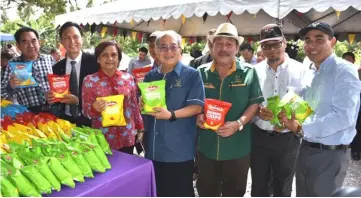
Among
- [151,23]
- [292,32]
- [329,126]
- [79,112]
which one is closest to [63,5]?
[151,23]

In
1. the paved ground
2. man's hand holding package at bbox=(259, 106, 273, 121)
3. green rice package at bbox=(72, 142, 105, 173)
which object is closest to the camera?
green rice package at bbox=(72, 142, 105, 173)

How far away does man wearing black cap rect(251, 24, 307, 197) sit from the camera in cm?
271

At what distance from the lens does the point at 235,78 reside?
2465 millimetres

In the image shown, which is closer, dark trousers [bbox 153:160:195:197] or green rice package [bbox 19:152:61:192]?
green rice package [bbox 19:152:61:192]

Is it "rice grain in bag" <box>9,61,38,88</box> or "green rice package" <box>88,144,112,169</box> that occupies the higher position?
"rice grain in bag" <box>9,61,38,88</box>

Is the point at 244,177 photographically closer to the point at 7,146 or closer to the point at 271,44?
the point at 271,44

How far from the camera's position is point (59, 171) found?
1674mm

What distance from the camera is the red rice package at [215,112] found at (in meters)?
2.16

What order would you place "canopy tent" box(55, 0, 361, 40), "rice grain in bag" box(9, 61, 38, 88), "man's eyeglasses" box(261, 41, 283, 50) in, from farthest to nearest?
"canopy tent" box(55, 0, 361, 40), "rice grain in bag" box(9, 61, 38, 88), "man's eyeglasses" box(261, 41, 283, 50)

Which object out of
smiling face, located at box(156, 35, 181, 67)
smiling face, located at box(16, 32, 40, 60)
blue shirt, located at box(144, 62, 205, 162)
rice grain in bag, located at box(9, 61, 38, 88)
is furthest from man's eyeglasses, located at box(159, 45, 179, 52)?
smiling face, located at box(16, 32, 40, 60)

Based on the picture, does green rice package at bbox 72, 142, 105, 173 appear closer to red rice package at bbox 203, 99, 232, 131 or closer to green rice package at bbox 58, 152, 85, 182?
green rice package at bbox 58, 152, 85, 182

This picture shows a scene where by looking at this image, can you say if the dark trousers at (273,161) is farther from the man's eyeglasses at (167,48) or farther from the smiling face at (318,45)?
the man's eyeglasses at (167,48)

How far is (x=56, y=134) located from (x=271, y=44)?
1.90 metres

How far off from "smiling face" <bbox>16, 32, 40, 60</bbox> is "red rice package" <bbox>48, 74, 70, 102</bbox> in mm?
807
